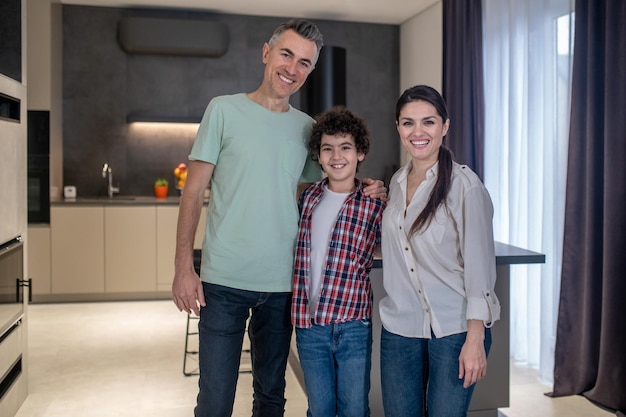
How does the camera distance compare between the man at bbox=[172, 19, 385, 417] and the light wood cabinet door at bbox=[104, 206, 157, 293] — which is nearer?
the man at bbox=[172, 19, 385, 417]

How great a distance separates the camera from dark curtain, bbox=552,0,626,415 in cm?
307

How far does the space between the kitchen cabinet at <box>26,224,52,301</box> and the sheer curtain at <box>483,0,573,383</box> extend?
3568 millimetres

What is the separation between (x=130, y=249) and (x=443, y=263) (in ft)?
14.1

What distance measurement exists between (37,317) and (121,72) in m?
2.31

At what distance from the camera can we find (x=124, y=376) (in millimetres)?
3664

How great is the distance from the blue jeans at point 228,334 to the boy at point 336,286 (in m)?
0.11

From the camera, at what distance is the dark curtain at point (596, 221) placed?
3072mm

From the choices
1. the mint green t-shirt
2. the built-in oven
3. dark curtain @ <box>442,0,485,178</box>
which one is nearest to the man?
the mint green t-shirt

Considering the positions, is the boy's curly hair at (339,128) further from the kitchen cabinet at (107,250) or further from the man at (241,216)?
the kitchen cabinet at (107,250)

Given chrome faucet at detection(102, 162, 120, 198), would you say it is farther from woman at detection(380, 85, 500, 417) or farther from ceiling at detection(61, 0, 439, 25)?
woman at detection(380, 85, 500, 417)

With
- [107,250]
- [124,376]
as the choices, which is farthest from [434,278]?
[107,250]

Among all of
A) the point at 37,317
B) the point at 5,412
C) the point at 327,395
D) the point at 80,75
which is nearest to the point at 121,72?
the point at 80,75

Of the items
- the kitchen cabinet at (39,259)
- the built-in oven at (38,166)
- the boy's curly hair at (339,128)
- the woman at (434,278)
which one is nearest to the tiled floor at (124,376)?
the kitchen cabinet at (39,259)

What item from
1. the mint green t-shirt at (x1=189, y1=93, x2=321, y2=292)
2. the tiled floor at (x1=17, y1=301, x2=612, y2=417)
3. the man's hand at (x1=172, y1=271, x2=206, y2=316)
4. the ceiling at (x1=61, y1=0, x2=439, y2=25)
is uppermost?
the ceiling at (x1=61, y1=0, x2=439, y2=25)
